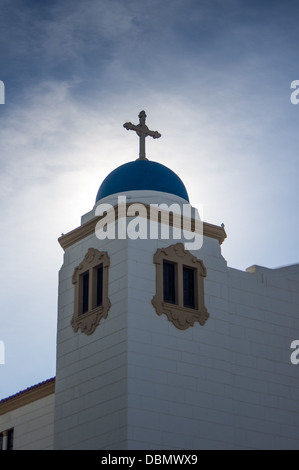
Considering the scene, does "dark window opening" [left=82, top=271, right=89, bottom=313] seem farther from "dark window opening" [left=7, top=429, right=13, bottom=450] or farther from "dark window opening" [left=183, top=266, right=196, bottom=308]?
"dark window opening" [left=7, top=429, right=13, bottom=450]

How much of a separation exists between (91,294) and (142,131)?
17.0ft

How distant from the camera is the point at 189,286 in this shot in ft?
71.8

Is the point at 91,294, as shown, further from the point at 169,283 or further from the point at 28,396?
the point at 28,396

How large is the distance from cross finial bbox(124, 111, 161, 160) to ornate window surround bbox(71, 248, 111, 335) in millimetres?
3505

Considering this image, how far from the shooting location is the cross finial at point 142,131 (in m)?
24.0

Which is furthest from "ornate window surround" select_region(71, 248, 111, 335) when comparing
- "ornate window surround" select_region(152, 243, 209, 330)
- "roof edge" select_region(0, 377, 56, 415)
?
"roof edge" select_region(0, 377, 56, 415)

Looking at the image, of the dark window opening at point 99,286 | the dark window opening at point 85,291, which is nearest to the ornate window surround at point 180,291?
the dark window opening at point 99,286

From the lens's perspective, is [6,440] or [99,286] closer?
[99,286]

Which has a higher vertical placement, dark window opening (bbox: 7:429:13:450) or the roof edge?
the roof edge

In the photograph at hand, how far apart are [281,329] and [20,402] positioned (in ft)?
25.5

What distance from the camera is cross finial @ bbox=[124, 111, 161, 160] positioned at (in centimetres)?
2402

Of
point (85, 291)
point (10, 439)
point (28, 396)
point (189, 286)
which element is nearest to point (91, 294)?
point (85, 291)

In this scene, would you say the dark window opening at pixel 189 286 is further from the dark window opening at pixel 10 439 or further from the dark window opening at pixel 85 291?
the dark window opening at pixel 10 439

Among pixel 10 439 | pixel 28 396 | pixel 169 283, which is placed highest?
pixel 169 283
